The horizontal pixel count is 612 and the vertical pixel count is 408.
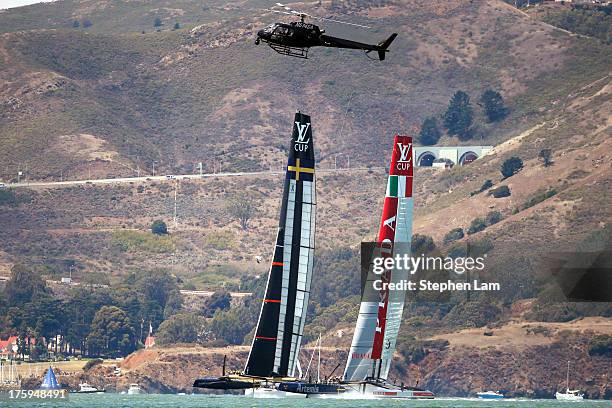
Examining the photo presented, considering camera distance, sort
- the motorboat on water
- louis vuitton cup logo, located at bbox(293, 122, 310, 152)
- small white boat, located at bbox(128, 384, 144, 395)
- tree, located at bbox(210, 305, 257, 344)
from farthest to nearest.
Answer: tree, located at bbox(210, 305, 257, 344) → small white boat, located at bbox(128, 384, 144, 395) → the motorboat on water → louis vuitton cup logo, located at bbox(293, 122, 310, 152)

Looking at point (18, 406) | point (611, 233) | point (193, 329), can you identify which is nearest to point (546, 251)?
point (611, 233)

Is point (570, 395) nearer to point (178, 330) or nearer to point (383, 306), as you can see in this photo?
point (178, 330)

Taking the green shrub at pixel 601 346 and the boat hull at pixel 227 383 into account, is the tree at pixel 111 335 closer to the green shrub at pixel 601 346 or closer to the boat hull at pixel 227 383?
the green shrub at pixel 601 346

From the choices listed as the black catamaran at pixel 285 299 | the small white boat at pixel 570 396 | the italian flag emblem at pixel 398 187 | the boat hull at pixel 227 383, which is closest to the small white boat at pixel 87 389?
the small white boat at pixel 570 396

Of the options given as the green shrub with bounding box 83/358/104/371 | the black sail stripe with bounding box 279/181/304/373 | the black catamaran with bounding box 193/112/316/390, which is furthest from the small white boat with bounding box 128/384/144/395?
the black sail stripe with bounding box 279/181/304/373

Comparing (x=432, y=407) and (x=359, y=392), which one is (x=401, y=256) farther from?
(x=432, y=407)

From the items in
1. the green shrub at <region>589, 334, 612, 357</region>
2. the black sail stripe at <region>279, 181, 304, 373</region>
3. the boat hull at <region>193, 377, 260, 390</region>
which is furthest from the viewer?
the green shrub at <region>589, 334, 612, 357</region>

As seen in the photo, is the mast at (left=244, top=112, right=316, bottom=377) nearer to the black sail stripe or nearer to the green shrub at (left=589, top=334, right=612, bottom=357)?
the black sail stripe
